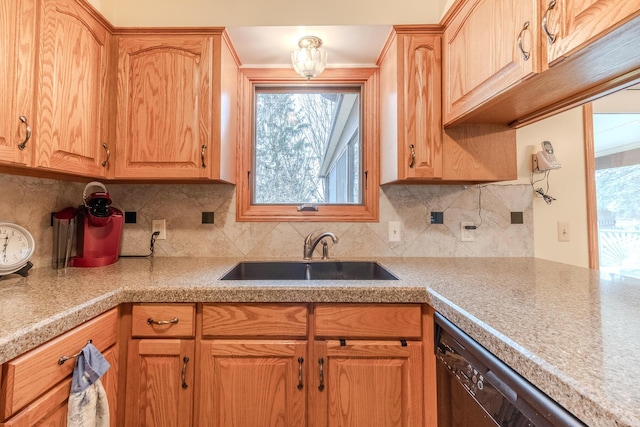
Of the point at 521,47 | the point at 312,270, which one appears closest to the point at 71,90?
the point at 312,270

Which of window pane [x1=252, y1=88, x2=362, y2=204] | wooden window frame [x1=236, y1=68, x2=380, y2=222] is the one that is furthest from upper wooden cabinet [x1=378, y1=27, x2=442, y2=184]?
window pane [x1=252, y1=88, x2=362, y2=204]

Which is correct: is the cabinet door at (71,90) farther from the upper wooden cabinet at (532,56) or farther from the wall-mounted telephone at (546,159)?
the wall-mounted telephone at (546,159)

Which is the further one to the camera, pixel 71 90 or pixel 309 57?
pixel 309 57

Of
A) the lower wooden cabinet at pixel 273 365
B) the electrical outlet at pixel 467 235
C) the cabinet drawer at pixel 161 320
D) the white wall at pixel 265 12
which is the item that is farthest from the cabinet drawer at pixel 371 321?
the white wall at pixel 265 12

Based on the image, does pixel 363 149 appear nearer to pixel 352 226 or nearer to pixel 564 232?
pixel 352 226

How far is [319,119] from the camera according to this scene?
1.85 m

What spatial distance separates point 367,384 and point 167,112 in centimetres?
148

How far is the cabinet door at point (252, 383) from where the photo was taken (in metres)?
1.04

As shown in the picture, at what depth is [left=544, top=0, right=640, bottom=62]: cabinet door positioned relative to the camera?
2.16 feet

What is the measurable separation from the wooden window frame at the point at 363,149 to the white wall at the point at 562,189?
856 millimetres

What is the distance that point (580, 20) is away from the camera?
74cm

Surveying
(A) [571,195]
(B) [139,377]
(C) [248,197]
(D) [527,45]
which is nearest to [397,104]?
(D) [527,45]

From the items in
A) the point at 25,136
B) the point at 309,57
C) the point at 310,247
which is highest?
the point at 309,57

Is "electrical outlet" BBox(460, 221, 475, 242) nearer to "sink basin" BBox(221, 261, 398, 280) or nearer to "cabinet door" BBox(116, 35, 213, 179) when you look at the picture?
"sink basin" BBox(221, 261, 398, 280)
